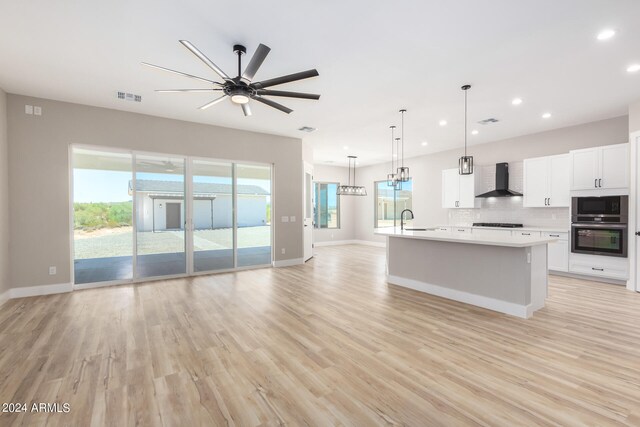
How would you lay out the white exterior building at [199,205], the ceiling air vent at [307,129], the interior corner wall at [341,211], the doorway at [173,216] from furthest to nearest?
the interior corner wall at [341,211], the ceiling air vent at [307,129], the doorway at [173,216], the white exterior building at [199,205]

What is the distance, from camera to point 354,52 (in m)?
3.29

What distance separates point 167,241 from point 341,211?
22.7ft

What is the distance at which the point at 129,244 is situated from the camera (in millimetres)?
5535

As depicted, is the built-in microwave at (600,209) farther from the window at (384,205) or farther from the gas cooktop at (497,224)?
the window at (384,205)

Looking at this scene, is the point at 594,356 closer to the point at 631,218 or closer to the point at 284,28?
the point at 631,218

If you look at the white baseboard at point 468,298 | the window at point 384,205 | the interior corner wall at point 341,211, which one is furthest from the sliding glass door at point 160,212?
the window at point 384,205

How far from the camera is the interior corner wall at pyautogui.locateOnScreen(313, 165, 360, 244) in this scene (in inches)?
437

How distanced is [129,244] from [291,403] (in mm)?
4925

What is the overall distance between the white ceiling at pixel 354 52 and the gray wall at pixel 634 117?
0.46ft

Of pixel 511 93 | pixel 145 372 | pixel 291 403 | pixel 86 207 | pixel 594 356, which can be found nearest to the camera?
pixel 291 403

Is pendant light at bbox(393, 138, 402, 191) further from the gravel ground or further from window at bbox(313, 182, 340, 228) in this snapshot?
the gravel ground

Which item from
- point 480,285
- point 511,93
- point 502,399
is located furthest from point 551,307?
point 511,93

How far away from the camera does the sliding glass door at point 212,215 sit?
6.02 meters

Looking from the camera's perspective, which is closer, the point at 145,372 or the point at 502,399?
the point at 502,399
